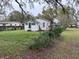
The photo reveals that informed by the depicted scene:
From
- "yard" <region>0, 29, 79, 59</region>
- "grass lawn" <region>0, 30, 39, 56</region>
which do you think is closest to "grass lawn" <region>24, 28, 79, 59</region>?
"yard" <region>0, 29, 79, 59</region>

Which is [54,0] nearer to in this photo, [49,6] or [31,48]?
[49,6]

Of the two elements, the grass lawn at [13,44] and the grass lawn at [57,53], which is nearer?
the grass lawn at [57,53]

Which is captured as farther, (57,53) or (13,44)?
(13,44)

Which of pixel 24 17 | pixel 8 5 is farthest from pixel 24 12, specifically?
pixel 8 5

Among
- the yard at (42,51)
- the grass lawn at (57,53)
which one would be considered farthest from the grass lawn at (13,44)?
the grass lawn at (57,53)

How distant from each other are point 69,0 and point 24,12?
Answer: 8.52 feet

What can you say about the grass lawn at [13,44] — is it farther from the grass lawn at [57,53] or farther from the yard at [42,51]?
the grass lawn at [57,53]

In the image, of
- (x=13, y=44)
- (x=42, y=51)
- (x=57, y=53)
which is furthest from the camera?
(x=13, y=44)

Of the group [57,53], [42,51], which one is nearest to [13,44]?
[42,51]

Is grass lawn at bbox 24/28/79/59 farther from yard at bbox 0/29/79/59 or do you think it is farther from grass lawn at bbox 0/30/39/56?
grass lawn at bbox 0/30/39/56

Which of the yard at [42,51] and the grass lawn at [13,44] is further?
the grass lawn at [13,44]

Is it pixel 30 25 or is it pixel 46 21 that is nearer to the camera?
pixel 30 25

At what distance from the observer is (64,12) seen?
12.4m

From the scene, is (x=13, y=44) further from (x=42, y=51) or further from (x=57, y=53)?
(x=57, y=53)
